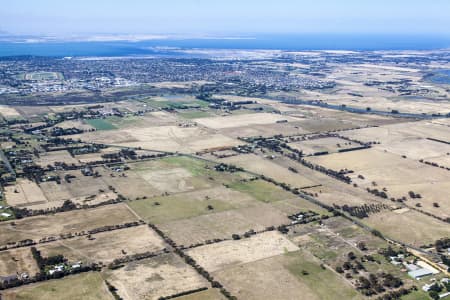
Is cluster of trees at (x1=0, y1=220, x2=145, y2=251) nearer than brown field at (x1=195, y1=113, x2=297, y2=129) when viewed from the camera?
Yes

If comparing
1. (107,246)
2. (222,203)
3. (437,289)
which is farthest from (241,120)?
(437,289)

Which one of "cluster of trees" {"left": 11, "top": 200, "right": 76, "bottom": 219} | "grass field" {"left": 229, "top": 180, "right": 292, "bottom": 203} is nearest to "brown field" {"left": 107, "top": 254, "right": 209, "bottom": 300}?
"cluster of trees" {"left": 11, "top": 200, "right": 76, "bottom": 219}

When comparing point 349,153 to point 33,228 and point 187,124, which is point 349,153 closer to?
point 187,124

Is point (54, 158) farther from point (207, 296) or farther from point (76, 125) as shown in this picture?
point (207, 296)

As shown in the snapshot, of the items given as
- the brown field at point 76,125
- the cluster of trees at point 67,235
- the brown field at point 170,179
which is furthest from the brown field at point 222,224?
the brown field at point 76,125

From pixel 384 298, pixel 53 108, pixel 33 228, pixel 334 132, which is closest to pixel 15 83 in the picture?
pixel 53 108

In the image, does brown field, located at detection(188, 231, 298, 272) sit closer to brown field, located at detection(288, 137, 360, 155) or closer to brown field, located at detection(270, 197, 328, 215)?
brown field, located at detection(270, 197, 328, 215)
